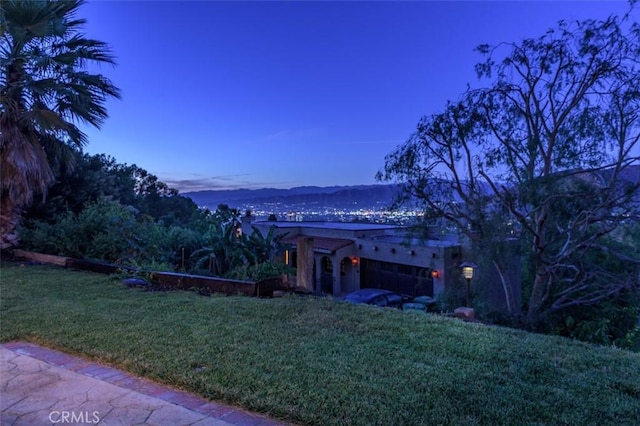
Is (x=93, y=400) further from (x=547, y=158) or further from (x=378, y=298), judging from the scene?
(x=547, y=158)

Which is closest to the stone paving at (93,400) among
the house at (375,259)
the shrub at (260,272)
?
the shrub at (260,272)

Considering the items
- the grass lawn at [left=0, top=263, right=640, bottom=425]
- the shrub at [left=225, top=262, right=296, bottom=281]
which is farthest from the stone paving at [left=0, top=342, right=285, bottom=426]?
the shrub at [left=225, top=262, right=296, bottom=281]

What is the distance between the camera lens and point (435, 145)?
12.3 metres

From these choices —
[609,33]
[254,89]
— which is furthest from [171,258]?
[609,33]

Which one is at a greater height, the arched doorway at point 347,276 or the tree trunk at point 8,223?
the tree trunk at point 8,223

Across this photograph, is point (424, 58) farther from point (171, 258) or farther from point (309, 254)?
point (171, 258)

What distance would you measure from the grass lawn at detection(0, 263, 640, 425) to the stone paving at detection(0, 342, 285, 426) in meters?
0.13

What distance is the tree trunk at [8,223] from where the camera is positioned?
10406mm

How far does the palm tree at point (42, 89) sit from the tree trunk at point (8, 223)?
0.40 meters

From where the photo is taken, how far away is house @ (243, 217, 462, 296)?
675 inches

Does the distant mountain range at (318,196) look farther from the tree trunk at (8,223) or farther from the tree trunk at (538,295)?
the tree trunk at (8,223)

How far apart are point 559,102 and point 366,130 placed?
9.03 metres

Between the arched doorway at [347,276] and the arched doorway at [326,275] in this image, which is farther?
the arched doorway at [326,275]

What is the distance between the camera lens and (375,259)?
20453mm
